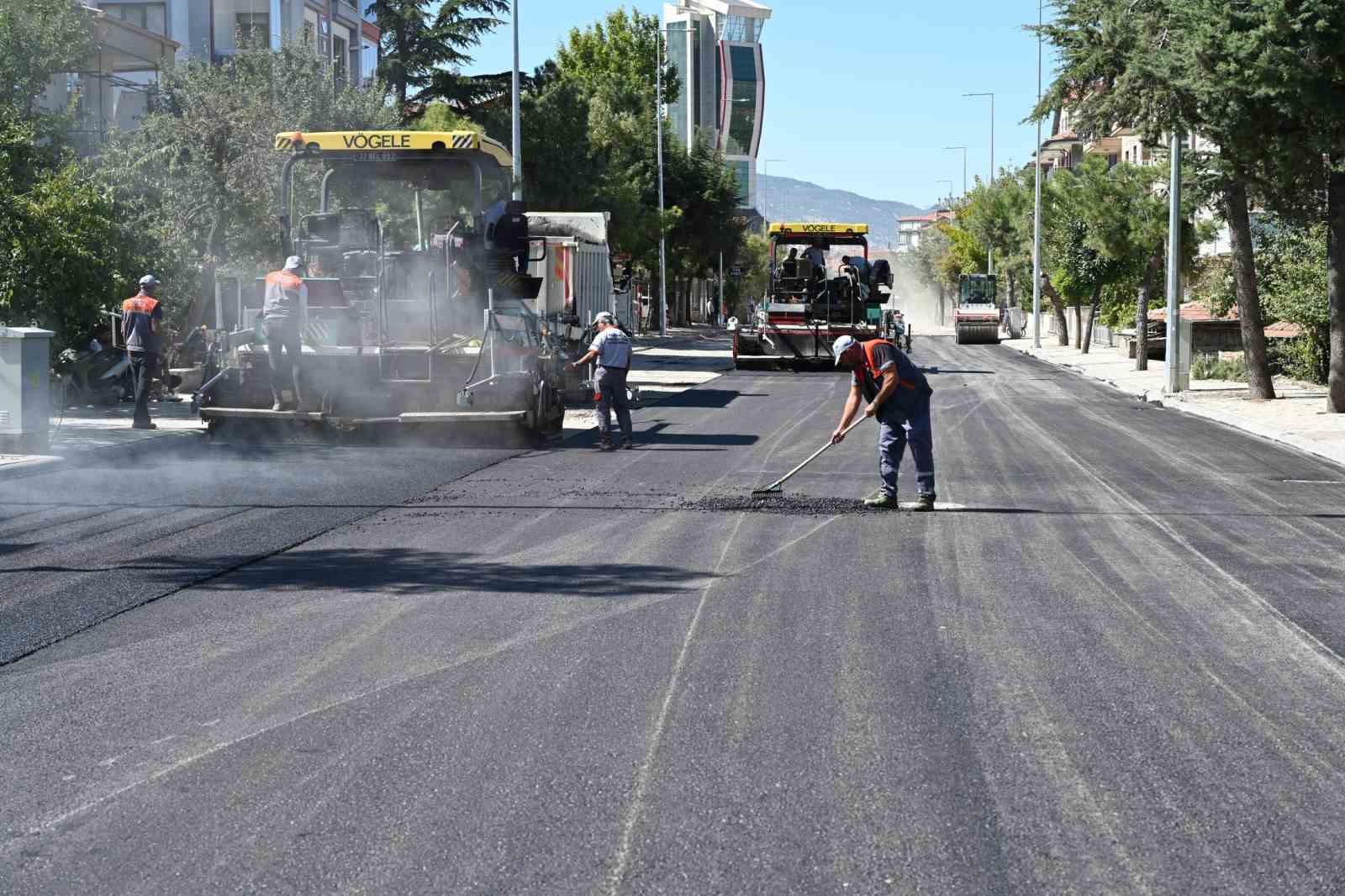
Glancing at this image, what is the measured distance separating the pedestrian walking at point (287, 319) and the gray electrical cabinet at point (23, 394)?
2357mm

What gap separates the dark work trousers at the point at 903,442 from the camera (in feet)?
43.3

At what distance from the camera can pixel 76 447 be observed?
58.6ft

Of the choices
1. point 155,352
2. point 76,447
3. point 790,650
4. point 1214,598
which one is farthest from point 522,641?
point 155,352

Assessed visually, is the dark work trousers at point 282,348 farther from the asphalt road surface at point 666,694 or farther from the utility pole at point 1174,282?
the utility pole at point 1174,282

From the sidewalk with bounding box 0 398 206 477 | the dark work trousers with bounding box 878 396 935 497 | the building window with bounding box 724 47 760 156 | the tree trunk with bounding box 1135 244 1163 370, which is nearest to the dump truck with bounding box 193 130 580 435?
the sidewalk with bounding box 0 398 206 477

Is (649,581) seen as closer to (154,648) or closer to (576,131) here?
(154,648)

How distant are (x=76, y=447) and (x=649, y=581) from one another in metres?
10.4

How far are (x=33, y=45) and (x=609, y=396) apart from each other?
9.84 meters

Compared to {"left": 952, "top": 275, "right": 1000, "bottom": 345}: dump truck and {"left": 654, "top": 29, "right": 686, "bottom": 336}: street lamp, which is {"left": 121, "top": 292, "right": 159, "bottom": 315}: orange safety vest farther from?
{"left": 952, "top": 275, "right": 1000, "bottom": 345}: dump truck

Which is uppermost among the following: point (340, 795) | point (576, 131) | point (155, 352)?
point (576, 131)

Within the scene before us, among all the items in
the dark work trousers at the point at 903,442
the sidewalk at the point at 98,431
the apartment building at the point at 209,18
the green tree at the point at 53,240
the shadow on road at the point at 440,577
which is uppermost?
the apartment building at the point at 209,18

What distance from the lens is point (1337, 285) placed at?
76.5ft

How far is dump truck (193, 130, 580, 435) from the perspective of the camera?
1747 centimetres

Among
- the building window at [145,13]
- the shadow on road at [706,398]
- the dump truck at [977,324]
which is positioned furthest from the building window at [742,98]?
the shadow on road at [706,398]
